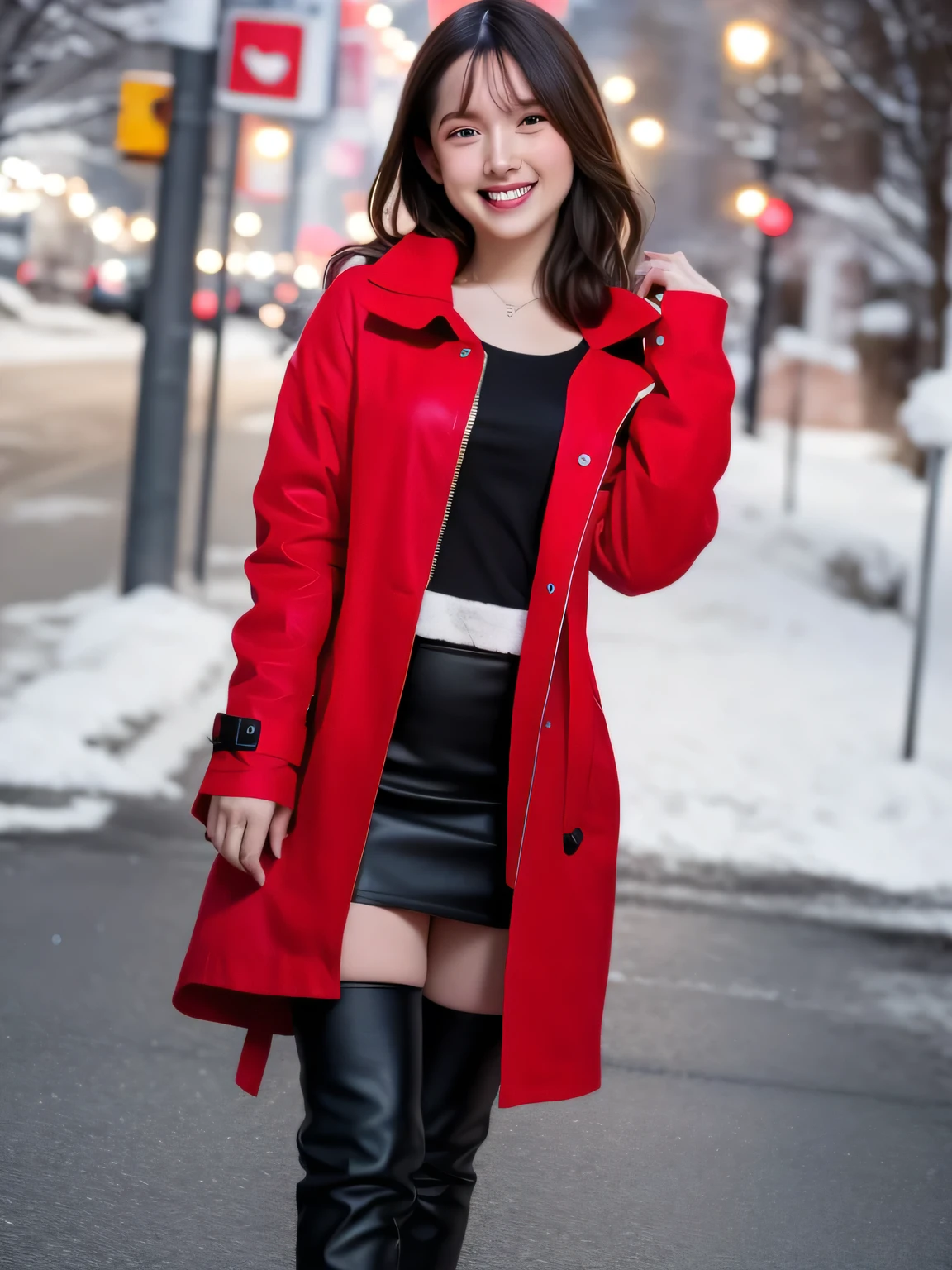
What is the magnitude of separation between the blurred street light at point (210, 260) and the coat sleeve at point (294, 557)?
6372mm

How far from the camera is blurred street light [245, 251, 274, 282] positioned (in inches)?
612

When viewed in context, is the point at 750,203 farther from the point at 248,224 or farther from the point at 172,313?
the point at 172,313

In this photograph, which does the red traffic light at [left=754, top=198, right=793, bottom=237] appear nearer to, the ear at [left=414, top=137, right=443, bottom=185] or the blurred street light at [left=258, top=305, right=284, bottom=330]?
the blurred street light at [left=258, top=305, right=284, bottom=330]

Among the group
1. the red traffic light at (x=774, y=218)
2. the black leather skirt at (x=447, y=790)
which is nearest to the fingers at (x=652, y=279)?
the black leather skirt at (x=447, y=790)

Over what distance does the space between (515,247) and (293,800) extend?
0.84 metres

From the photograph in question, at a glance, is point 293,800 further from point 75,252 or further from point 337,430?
point 75,252

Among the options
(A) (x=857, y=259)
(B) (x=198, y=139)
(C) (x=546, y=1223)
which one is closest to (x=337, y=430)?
(C) (x=546, y=1223)

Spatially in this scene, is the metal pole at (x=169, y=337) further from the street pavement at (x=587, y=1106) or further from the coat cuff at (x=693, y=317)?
the coat cuff at (x=693, y=317)

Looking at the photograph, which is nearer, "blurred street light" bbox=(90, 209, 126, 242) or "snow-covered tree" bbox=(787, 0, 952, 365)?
"blurred street light" bbox=(90, 209, 126, 242)

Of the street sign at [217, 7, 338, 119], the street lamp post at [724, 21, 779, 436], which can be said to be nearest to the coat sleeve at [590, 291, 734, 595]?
the street sign at [217, 7, 338, 119]

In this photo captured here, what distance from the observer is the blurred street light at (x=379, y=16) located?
1446 cm

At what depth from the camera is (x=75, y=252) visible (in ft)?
40.6

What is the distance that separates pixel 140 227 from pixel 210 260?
4242mm

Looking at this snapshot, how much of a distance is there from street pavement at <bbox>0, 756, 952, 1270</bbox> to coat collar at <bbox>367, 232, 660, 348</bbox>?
172cm
